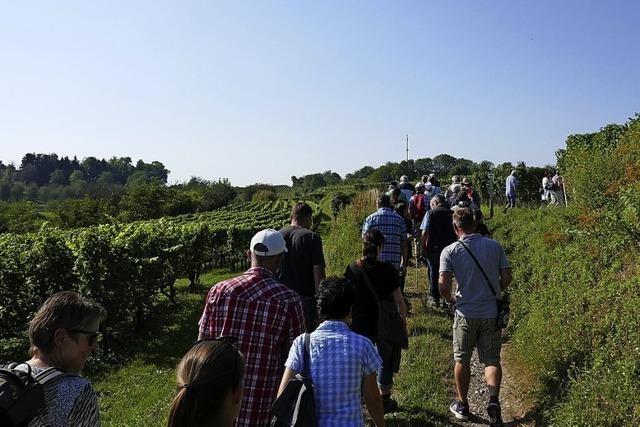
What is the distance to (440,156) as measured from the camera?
118312 mm

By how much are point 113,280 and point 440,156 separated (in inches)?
4511

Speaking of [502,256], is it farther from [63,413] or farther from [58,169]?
[58,169]

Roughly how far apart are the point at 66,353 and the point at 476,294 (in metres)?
3.26

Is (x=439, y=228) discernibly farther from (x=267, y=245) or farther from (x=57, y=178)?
(x=57, y=178)

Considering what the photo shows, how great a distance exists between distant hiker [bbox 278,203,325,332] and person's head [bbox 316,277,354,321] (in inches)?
65.9

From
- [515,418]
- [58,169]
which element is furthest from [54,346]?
[58,169]

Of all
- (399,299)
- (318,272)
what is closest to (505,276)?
(399,299)

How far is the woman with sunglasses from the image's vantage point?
1.92 metres

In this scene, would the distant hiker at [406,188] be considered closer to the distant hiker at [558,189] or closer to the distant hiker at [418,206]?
the distant hiker at [418,206]

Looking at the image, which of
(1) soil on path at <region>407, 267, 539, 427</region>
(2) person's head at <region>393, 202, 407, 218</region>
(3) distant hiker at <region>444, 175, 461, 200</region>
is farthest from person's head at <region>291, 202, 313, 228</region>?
(3) distant hiker at <region>444, 175, 461, 200</region>

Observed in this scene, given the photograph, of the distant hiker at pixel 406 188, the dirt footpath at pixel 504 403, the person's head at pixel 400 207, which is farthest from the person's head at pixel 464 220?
the distant hiker at pixel 406 188

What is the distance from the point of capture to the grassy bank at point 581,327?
3.68 metres

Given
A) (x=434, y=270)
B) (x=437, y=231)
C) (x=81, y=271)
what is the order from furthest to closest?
(x=81, y=271)
(x=434, y=270)
(x=437, y=231)

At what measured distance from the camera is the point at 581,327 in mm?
4781
